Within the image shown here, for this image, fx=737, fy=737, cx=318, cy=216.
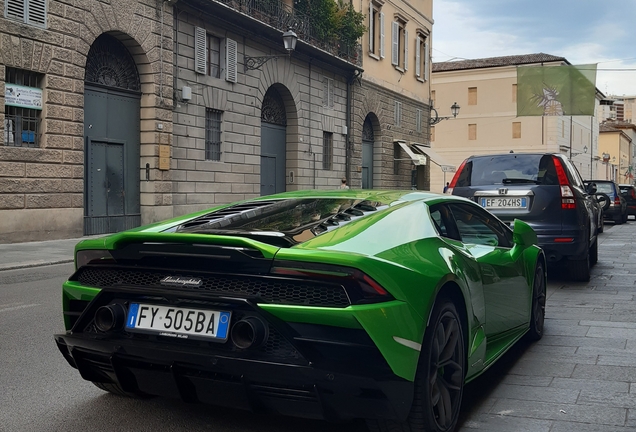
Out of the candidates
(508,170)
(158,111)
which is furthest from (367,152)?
(508,170)

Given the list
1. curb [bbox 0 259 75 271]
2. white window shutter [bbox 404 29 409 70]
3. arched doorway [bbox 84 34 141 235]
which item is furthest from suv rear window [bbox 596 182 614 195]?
curb [bbox 0 259 75 271]

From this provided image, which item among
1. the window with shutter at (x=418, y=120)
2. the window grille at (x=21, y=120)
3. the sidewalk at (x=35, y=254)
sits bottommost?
the sidewalk at (x=35, y=254)

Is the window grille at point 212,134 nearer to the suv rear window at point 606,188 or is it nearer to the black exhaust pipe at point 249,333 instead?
the suv rear window at point 606,188

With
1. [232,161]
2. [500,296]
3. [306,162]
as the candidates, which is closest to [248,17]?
[232,161]

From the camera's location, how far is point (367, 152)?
33.5 meters

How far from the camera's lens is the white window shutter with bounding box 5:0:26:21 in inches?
580

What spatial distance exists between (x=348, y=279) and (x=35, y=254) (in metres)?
11.4

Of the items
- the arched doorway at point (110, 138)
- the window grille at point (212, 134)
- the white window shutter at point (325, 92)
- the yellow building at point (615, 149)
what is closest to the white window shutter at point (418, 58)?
the white window shutter at point (325, 92)

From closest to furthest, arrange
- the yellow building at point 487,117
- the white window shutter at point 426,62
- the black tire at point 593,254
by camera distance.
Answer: the black tire at point 593,254 < the white window shutter at point 426,62 < the yellow building at point 487,117

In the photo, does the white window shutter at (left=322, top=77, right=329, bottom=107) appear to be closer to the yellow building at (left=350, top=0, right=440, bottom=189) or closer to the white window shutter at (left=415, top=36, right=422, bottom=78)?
the yellow building at (left=350, top=0, right=440, bottom=189)

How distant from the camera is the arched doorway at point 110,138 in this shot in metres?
17.6

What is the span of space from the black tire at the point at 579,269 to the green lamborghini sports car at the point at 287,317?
6.10 metres

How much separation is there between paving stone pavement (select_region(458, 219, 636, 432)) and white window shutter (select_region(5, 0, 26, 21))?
12113mm

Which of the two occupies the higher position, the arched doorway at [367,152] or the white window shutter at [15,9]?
the white window shutter at [15,9]
